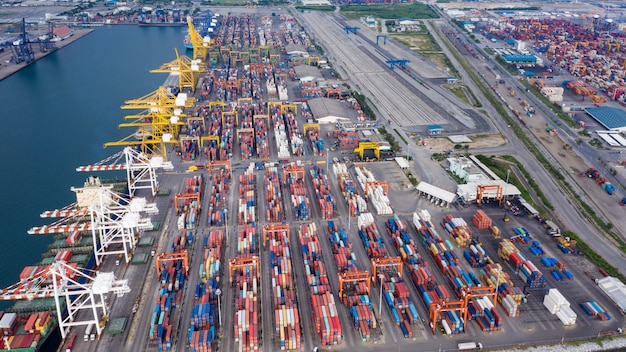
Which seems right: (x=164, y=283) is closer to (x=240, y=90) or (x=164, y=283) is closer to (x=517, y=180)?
(x=517, y=180)

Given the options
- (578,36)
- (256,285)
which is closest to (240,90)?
(256,285)

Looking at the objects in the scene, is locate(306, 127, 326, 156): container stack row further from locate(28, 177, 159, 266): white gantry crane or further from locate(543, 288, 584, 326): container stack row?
locate(543, 288, 584, 326): container stack row

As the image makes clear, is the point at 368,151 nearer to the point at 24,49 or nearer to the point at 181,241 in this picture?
the point at 181,241

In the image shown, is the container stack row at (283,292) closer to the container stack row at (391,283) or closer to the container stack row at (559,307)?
the container stack row at (391,283)

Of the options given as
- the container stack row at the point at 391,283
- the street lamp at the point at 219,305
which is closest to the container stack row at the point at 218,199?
the street lamp at the point at 219,305

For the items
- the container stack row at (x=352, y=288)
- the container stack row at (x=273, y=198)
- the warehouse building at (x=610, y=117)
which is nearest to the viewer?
the container stack row at (x=352, y=288)

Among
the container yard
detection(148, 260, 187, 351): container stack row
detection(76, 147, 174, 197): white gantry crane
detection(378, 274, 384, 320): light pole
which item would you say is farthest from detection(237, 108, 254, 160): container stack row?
detection(378, 274, 384, 320): light pole

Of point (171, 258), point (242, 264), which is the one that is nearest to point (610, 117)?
point (242, 264)
